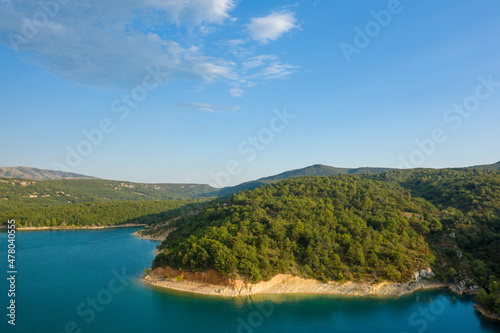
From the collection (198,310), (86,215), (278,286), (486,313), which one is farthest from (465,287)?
(86,215)

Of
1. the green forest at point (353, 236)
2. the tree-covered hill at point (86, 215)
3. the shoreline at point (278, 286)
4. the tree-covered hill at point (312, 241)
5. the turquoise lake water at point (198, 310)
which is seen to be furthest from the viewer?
the tree-covered hill at point (86, 215)

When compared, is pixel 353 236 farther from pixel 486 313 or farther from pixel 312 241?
pixel 486 313

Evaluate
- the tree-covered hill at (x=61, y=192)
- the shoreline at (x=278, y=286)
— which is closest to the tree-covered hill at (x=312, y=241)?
the shoreline at (x=278, y=286)

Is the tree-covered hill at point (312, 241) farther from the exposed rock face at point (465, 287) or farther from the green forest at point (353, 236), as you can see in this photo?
the exposed rock face at point (465, 287)

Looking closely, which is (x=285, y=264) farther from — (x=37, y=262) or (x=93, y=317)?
(x=37, y=262)

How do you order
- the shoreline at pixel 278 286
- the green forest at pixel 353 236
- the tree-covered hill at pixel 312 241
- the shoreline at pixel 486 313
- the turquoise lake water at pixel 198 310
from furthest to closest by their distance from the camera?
the green forest at pixel 353 236
the tree-covered hill at pixel 312 241
the shoreline at pixel 278 286
the shoreline at pixel 486 313
the turquoise lake water at pixel 198 310

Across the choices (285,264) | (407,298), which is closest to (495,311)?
(407,298)
